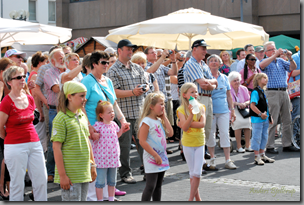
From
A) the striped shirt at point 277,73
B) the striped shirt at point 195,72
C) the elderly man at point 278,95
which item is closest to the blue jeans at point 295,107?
the elderly man at point 278,95

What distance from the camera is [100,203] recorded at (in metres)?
4.51

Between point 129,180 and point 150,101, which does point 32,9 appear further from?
point 150,101

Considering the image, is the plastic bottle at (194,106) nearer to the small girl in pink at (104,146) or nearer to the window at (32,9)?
the small girl in pink at (104,146)

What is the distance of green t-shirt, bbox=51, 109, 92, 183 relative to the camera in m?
3.82

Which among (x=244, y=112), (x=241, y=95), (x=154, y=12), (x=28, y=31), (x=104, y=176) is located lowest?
(x=104, y=176)

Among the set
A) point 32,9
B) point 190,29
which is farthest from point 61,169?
point 32,9

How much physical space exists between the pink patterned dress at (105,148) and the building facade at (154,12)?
67.8ft

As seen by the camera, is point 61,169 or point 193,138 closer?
point 61,169

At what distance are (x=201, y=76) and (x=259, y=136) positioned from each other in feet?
6.04

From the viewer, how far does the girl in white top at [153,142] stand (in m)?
4.44

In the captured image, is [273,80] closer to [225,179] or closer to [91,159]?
[225,179]

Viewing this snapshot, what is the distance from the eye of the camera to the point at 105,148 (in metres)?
4.79

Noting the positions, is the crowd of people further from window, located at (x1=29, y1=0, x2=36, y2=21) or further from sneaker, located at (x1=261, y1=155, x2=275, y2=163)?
window, located at (x1=29, y1=0, x2=36, y2=21)

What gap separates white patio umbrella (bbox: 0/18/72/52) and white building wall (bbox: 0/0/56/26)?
1134 inches
